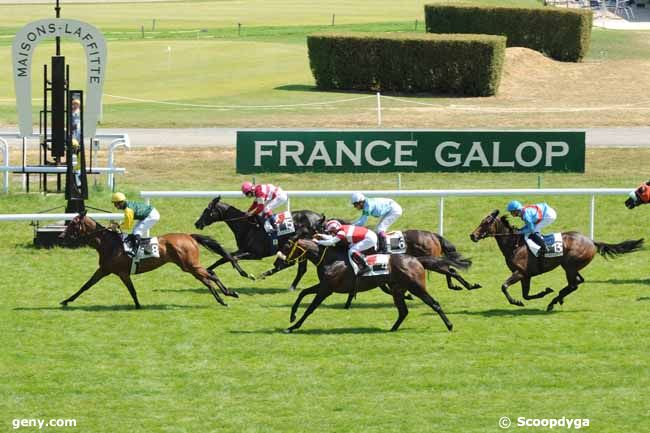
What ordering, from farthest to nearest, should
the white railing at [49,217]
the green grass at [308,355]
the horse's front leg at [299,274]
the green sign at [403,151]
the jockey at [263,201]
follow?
the green sign at [403,151] → the white railing at [49,217] → the jockey at [263,201] → the horse's front leg at [299,274] → the green grass at [308,355]

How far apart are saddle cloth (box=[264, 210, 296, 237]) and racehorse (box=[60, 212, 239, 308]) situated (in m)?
1.42

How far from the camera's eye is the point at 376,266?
13.3 meters

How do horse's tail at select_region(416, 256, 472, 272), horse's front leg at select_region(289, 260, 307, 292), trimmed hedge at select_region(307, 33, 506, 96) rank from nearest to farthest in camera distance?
horse's tail at select_region(416, 256, 472, 272), horse's front leg at select_region(289, 260, 307, 292), trimmed hedge at select_region(307, 33, 506, 96)

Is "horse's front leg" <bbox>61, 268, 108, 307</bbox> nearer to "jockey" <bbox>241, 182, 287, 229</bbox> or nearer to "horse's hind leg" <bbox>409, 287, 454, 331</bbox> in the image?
"jockey" <bbox>241, 182, 287, 229</bbox>

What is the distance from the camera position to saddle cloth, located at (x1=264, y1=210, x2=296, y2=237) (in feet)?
51.9

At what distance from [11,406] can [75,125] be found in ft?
33.6

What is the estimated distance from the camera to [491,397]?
11031 millimetres

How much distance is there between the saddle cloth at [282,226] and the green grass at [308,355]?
0.67m

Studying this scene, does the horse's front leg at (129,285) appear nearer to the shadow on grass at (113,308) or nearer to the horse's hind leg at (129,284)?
the horse's hind leg at (129,284)

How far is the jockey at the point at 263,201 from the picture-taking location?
51.9ft

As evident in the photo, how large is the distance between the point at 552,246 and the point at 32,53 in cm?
1014

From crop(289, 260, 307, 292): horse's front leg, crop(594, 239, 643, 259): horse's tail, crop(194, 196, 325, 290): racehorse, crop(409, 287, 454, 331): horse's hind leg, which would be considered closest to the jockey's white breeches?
crop(194, 196, 325, 290): racehorse

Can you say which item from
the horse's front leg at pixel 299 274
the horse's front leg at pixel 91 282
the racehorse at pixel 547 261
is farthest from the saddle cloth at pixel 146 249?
the racehorse at pixel 547 261

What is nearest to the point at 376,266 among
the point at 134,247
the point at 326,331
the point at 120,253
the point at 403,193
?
the point at 326,331
